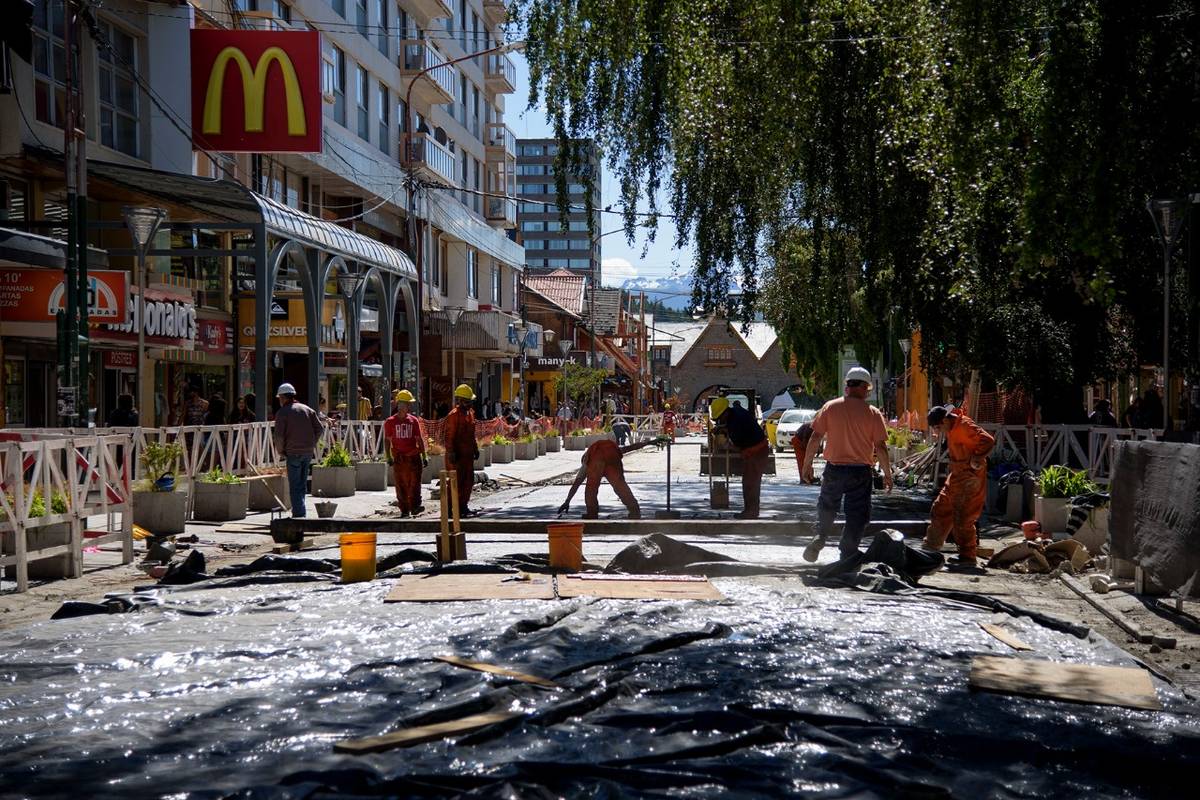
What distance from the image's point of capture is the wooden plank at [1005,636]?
817 centimetres

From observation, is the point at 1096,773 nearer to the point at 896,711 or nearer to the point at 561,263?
the point at 896,711

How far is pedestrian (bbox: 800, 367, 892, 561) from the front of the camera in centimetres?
1166

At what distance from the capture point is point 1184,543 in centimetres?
953

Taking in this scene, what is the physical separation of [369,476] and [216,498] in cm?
713

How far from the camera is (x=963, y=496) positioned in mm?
12953

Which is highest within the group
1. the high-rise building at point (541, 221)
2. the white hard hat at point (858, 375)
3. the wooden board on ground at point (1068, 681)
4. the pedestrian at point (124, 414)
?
the high-rise building at point (541, 221)

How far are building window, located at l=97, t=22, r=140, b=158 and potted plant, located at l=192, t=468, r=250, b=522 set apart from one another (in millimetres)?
9502

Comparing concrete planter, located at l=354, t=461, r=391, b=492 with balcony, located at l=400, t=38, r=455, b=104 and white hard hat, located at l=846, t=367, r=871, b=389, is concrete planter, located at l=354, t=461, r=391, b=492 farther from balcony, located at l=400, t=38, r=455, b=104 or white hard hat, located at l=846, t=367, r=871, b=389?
balcony, located at l=400, t=38, r=455, b=104

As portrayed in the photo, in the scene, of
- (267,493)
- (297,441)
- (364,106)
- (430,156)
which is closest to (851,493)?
(297,441)

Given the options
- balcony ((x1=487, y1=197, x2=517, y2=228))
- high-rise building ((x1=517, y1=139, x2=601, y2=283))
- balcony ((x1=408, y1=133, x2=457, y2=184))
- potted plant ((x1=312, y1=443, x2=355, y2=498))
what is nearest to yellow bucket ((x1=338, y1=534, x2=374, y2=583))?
potted plant ((x1=312, y1=443, x2=355, y2=498))

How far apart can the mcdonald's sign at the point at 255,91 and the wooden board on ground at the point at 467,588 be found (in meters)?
14.9

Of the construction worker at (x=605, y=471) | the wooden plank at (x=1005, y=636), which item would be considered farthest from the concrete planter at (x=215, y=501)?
the wooden plank at (x=1005, y=636)

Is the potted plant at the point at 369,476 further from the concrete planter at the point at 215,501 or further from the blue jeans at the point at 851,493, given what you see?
the blue jeans at the point at 851,493

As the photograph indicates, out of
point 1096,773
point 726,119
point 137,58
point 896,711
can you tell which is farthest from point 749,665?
point 137,58
